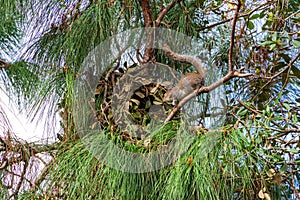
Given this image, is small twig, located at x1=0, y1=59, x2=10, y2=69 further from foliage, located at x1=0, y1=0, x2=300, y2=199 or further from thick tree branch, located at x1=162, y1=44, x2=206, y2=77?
thick tree branch, located at x1=162, y1=44, x2=206, y2=77

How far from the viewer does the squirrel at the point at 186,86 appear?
1145 mm

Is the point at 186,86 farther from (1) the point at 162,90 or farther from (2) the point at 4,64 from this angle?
(2) the point at 4,64

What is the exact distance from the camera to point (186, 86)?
3.76ft

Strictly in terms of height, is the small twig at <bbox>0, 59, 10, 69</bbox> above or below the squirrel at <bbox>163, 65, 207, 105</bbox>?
above

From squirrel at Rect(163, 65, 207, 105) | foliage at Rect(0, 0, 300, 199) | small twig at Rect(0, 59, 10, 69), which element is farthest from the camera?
small twig at Rect(0, 59, 10, 69)

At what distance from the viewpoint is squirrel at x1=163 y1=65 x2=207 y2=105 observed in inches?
45.1

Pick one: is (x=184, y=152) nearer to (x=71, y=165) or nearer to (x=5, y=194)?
(x=71, y=165)

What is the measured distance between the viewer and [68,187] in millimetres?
1083

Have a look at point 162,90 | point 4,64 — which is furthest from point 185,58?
point 4,64

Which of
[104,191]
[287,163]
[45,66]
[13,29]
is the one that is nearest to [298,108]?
[287,163]

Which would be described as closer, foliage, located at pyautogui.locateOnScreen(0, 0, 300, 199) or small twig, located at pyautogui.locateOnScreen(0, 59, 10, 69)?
foliage, located at pyautogui.locateOnScreen(0, 0, 300, 199)

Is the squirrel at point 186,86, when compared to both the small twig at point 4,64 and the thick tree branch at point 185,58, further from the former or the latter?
the small twig at point 4,64

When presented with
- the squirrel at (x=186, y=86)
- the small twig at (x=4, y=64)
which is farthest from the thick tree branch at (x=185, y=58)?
the small twig at (x=4, y=64)

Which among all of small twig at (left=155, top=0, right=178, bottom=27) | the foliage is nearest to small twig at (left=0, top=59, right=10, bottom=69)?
the foliage
